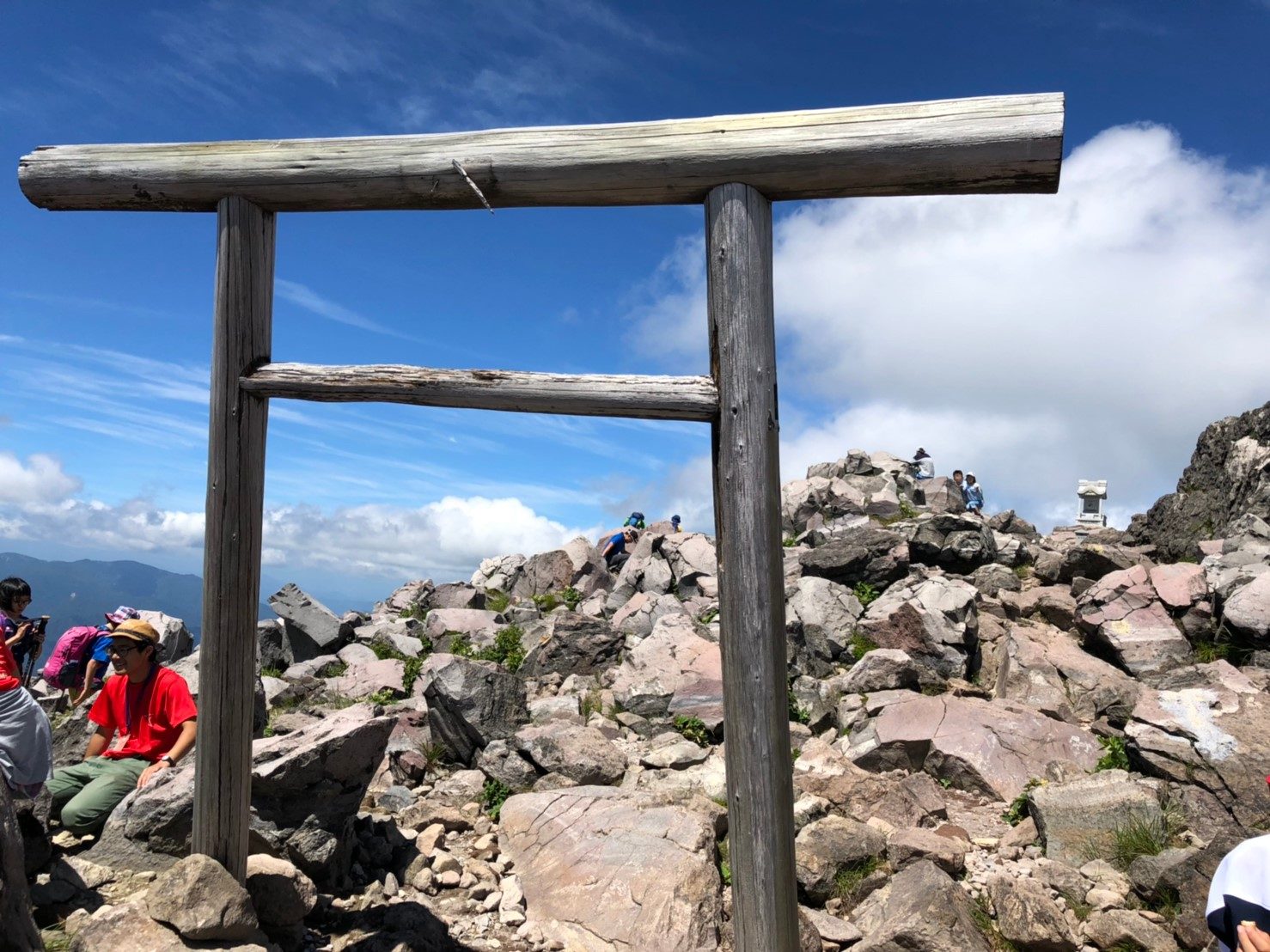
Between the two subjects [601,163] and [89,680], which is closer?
[601,163]

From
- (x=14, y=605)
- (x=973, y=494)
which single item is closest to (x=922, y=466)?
(x=973, y=494)

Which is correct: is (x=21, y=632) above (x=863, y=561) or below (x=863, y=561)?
below

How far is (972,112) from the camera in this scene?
13.4 feet

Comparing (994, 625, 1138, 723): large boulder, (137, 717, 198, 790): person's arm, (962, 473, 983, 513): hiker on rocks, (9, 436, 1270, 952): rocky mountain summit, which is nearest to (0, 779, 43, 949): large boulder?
(9, 436, 1270, 952): rocky mountain summit

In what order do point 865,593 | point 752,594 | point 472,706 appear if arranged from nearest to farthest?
point 752,594
point 472,706
point 865,593

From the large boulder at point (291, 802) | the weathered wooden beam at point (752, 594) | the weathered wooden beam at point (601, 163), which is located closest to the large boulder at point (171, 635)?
the large boulder at point (291, 802)

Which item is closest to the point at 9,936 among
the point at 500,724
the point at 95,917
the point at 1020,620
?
the point at 95,917

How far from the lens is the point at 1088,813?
6.76 meters

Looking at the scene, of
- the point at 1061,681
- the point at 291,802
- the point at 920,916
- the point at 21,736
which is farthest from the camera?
the point at 1061,681

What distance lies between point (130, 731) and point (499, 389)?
4227 millimetres

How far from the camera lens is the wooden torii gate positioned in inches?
164

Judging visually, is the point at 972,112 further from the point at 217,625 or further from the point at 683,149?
the point at 217,625

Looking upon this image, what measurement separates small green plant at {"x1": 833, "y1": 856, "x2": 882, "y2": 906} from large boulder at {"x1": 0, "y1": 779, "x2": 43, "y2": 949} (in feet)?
16.4

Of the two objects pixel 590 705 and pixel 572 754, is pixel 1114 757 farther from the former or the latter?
pixel 590 705
